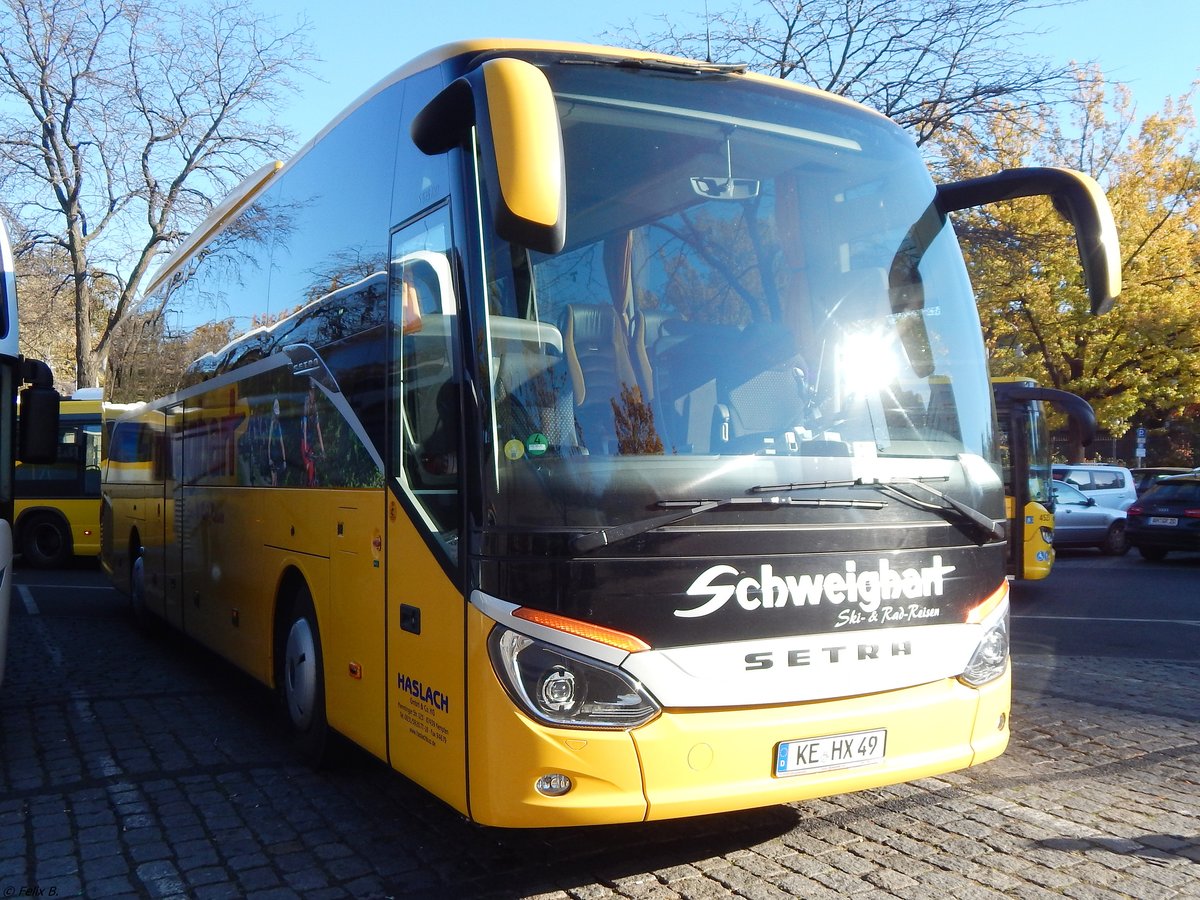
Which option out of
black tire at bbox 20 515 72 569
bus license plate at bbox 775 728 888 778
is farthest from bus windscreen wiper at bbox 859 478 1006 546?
black tire at bbox 20 515 72 569

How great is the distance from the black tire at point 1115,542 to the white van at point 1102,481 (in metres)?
1.26

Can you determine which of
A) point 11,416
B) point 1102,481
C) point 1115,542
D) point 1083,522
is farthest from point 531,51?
point 1102,481

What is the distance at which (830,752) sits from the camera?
4184 millimetres

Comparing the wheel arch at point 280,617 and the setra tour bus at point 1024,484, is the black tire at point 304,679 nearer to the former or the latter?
the wheel arch at point 280,617

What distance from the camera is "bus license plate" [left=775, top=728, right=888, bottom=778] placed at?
4094mm

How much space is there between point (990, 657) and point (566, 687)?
1.95m

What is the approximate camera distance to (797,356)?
4480 millimetres

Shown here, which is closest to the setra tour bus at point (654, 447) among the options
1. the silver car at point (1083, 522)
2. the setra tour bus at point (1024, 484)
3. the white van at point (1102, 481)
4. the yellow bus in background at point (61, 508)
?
the setra tour bus at point (1024, 484)

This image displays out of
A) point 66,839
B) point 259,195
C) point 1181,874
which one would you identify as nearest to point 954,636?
point 1181,874

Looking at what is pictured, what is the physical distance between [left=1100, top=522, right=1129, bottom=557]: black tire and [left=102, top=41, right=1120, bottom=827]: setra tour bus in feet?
61.6

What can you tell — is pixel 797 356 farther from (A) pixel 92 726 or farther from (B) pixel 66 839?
(A) pixel 92 726

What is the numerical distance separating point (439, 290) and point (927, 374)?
6.83 ft

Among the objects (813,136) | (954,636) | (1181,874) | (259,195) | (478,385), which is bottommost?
(1181,874)

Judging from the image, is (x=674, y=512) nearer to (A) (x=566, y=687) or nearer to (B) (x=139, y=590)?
(A) (x=566, y=687)
